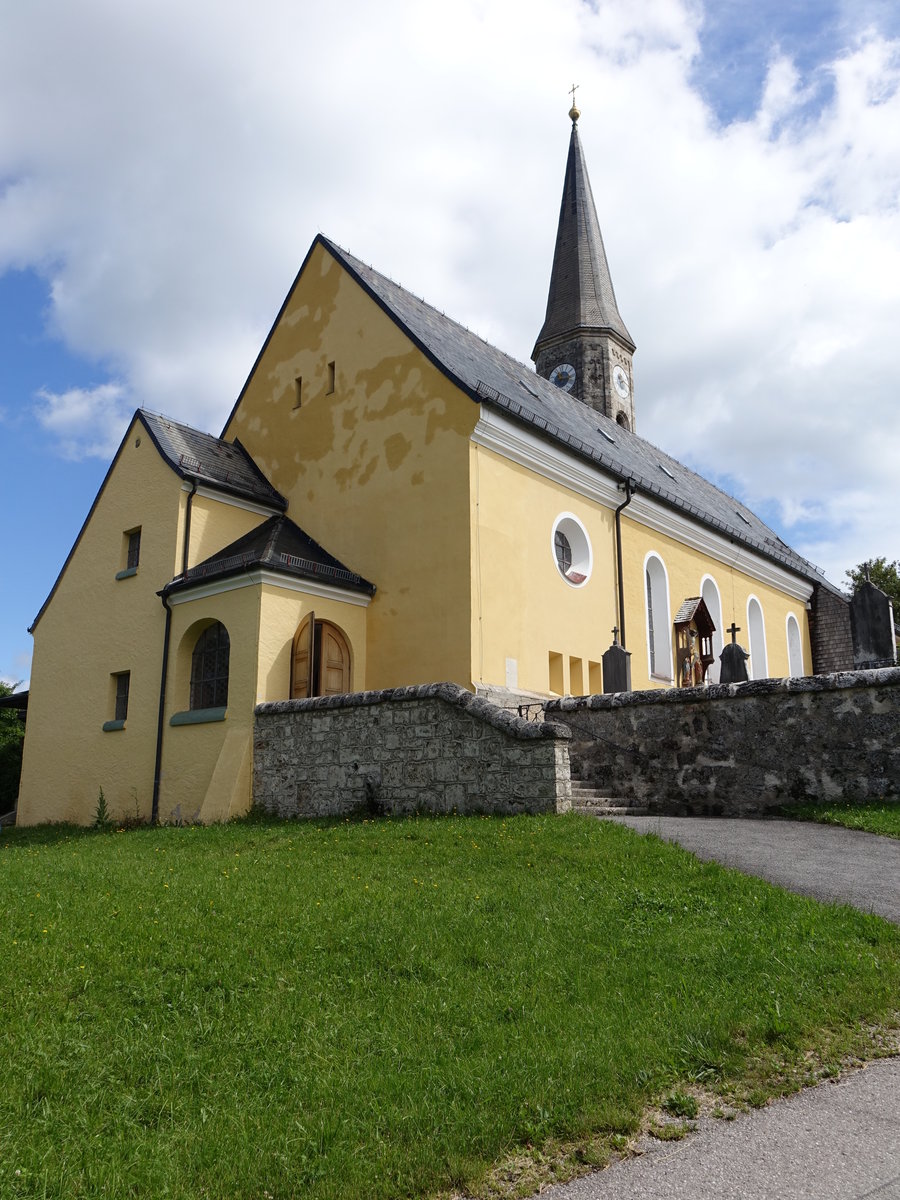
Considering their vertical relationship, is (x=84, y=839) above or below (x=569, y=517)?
below

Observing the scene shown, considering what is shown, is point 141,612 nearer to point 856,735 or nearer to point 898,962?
point 856,735

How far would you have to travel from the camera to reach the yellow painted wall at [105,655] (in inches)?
632

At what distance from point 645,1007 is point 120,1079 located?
249 centimetres

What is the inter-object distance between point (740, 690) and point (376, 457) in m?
8.57

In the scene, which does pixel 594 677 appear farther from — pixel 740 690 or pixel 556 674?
pixel 740 690

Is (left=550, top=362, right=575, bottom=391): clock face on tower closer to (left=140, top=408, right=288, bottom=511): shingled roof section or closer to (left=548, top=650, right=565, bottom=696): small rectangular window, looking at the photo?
(left=140, top=408, right=288, bottom=511): shingled roof section

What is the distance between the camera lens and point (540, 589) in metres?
16.5

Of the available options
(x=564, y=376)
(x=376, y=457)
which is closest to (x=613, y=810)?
(x=376, y=457)

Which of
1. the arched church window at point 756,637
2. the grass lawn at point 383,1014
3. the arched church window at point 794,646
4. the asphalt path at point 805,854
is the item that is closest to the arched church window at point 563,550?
the asphalt path at point 805,854

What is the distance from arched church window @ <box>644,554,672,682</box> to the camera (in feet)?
67.7

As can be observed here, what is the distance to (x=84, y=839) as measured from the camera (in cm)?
1274

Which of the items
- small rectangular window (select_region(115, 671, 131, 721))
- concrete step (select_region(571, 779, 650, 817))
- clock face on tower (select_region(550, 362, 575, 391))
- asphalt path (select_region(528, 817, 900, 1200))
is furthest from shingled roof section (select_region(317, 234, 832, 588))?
asphalt path (select_region(528, 817, 900, 1200))

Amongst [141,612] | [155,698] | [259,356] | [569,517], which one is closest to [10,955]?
[155,698]

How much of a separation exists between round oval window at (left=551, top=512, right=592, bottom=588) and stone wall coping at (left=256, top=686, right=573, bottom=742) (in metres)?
6.55
